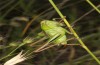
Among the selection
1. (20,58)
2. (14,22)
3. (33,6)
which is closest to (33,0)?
(33,6)

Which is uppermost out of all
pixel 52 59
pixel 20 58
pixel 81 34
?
pixel 81 34

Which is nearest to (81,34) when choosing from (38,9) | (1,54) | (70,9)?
(70,9)

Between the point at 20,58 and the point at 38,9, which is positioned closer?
the point at 20,58

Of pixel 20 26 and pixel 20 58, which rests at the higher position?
pixel 20 26

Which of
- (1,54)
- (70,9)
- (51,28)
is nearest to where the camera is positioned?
(51,28)

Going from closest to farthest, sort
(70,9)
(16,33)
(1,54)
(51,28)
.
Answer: (51,28)
(1,54)
(16,33)
(70,9)

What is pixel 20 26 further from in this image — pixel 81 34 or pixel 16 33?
pixel 81 34

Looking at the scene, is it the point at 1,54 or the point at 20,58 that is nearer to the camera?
the point at 20,58

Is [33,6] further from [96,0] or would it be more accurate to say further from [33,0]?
[96,0]

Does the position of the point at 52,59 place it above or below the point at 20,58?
above
